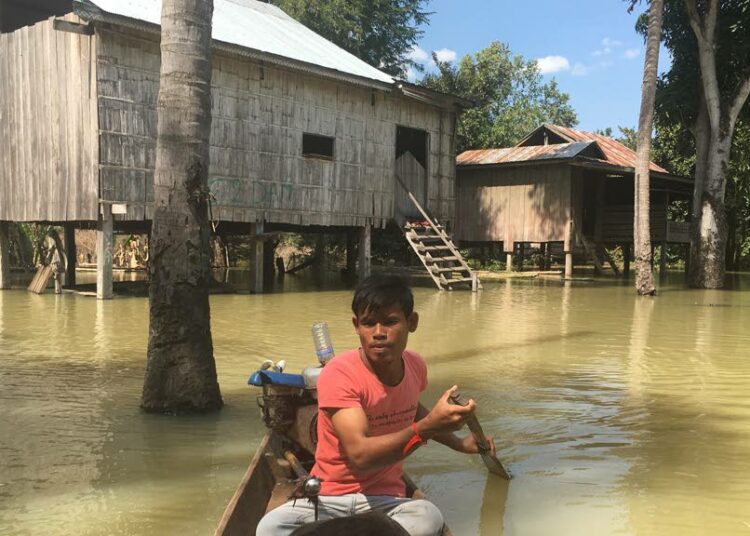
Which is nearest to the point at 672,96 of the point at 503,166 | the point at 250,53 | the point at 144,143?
the point at 503,166

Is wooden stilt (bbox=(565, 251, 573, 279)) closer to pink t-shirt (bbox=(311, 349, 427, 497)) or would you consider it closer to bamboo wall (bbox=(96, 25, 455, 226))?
bamboo wall (bbox=(96, 25, 455, 226))

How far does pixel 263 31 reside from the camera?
16.6 m

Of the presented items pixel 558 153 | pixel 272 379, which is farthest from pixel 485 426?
pixel 558 153

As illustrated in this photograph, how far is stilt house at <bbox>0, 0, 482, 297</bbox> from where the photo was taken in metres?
12.7

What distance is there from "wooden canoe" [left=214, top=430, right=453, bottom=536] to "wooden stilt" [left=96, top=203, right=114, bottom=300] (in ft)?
33.4

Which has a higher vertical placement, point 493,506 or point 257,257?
point 257,257

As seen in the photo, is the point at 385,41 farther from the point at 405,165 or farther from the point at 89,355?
the point at 89,355

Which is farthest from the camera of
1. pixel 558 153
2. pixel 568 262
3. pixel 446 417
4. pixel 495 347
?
pixel 568 262

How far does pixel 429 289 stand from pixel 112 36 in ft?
30.8

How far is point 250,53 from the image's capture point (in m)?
13.9

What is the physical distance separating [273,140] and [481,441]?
43.0ft

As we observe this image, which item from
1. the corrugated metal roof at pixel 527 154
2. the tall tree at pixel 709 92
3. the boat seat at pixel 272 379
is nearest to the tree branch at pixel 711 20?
the tall tree at pixel 709 92

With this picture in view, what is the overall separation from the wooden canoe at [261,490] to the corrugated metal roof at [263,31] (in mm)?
10784

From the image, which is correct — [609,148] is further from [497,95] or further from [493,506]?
[493,506]
